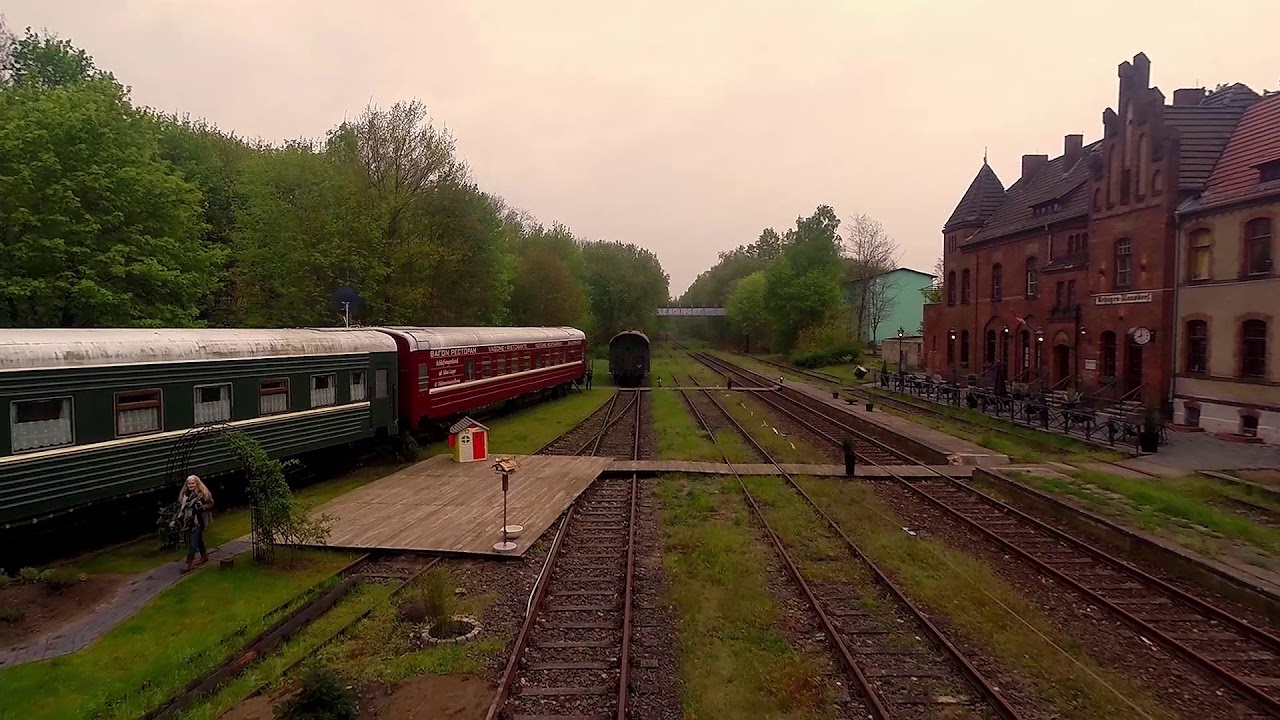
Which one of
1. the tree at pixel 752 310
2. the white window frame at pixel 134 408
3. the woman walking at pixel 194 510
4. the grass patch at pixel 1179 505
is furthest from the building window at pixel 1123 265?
the tree at pixel 752 310

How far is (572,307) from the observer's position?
52.1m

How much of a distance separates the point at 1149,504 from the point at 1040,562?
5410 millimetres

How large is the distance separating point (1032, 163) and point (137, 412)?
1746 inches

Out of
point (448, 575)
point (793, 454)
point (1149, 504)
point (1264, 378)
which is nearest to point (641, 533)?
point (448, 575)

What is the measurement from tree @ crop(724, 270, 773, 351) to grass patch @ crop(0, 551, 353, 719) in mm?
66701

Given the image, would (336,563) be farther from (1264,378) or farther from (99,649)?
(1264,378)

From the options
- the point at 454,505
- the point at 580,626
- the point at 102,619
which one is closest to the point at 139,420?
the point at 102,619

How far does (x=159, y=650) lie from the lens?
765cm

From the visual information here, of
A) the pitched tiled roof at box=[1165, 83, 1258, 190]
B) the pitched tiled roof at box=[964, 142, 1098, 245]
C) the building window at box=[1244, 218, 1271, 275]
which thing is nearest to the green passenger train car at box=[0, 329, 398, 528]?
the building window at box=[1244, 218, 1271, 275]

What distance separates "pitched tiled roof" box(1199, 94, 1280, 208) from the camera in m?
21.9

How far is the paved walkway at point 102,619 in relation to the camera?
7559 mm

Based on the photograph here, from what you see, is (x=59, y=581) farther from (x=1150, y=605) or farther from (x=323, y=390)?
(x=1150, y=605)

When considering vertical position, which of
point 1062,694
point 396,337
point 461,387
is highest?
point 396,337

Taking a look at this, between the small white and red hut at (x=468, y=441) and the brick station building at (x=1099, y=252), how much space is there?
2301cm
